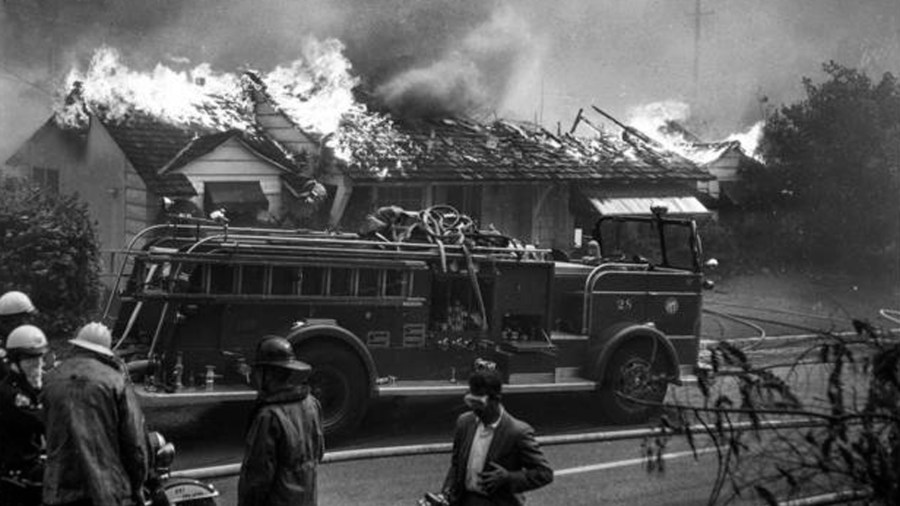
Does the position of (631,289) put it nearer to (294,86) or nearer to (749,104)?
(294,86)

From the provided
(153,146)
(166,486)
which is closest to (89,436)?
(166,486)

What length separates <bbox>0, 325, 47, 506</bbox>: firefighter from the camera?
6090 millimetres

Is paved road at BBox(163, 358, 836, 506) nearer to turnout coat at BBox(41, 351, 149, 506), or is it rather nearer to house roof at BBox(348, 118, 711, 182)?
turnout coat at BBox(41, 351, 149, 506)

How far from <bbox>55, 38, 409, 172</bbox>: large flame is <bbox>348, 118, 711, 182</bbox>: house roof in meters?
0.50

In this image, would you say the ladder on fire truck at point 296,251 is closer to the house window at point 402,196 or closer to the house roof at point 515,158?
the house roof at point 515,158

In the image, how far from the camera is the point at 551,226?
2305cm

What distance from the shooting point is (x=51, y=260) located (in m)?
13.1

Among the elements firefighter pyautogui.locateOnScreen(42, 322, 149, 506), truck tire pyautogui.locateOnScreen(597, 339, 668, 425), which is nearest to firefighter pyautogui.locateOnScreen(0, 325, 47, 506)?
firefighter pyautogui.locateOnScreen(42, 322, 149, 506)

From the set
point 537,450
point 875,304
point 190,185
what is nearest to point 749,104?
point 875,304

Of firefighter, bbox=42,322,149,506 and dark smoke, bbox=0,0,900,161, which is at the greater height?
dark smoke, bbox=0,0,900,161

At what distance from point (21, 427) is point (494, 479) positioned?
9.30 feet

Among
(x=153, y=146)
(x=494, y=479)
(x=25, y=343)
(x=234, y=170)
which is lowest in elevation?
(x=494, y=479)

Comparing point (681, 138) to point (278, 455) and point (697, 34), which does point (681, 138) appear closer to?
point (697, 34)

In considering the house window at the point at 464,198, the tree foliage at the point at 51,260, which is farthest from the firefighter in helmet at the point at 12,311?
the house window at the point at 464,198
